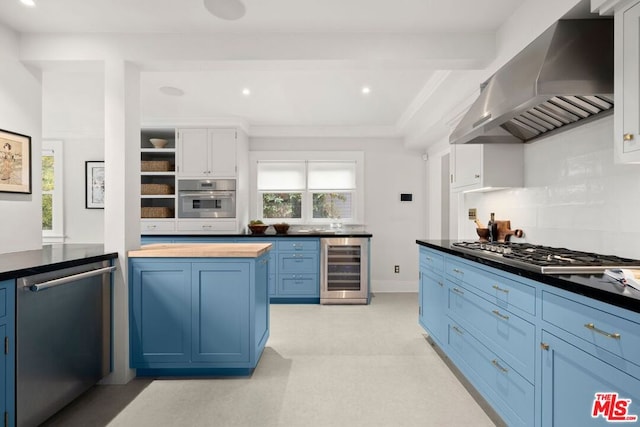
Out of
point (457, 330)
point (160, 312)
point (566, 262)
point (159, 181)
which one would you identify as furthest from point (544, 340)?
point (159, 181)

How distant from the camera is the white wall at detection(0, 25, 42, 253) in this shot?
2.47m

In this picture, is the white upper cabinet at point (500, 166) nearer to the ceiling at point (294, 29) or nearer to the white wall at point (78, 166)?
the ceiling at point (294, 29)

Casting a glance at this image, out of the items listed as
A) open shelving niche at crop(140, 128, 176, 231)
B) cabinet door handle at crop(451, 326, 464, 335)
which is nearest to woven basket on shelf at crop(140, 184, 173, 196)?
open shelving niche at crop(140, 128, 176, 231)

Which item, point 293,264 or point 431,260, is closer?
point 431,260

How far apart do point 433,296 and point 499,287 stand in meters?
1.15

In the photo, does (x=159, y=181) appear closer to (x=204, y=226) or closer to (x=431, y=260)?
(x=204, y=226)

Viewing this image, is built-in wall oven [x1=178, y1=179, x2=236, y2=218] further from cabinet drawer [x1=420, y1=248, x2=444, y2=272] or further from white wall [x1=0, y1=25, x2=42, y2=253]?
cabinet drawer [x1=420, y1=248, x2=444, y2=272]

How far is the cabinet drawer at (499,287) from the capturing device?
64.9 inches

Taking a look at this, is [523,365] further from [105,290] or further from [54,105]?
[54,105]

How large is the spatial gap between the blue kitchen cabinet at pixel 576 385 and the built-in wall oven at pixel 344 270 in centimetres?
331

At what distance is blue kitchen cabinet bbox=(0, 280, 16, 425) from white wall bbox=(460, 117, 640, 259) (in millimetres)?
3109

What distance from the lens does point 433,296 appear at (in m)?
3.00

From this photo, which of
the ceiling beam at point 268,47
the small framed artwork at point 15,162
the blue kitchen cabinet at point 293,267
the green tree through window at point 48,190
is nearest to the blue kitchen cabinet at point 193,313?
the small framed artwork at point 15,162

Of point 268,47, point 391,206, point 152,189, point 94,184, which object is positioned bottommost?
point 391,206
